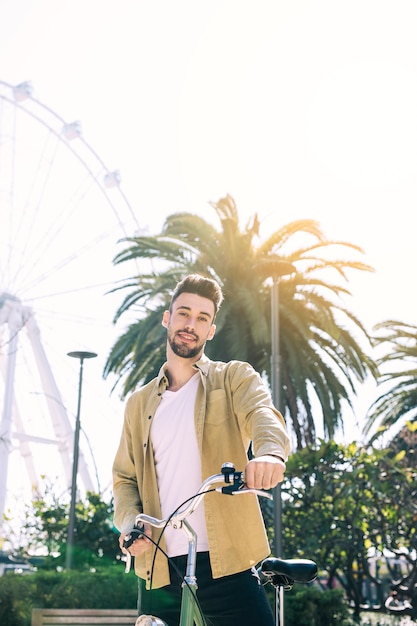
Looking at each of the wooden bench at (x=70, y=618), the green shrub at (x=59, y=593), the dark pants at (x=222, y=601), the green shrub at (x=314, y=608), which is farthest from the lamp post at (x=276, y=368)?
the dark pants at (x=222, y=601)

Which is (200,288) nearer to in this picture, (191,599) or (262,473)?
(262,473)

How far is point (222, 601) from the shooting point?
2.91 meters

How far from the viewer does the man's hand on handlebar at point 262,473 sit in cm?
246

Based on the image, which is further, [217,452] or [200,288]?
[200,288]

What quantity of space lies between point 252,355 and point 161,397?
14622mm

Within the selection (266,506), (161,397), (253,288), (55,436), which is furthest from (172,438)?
(55,436)

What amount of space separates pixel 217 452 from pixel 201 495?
18.7 inches

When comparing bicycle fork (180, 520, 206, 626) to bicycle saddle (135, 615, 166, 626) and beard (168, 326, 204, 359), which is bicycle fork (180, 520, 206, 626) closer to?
bicycle saddle (135, 615, 166, 626)

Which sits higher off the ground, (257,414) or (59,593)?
(59,593)

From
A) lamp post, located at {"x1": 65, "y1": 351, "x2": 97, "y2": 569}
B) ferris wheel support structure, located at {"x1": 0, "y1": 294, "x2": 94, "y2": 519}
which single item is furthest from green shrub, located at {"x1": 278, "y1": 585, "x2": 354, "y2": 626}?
ferris wheel support structure, located at {"x1": 0, "y1": 294, "x2": 94, "y2": 519}

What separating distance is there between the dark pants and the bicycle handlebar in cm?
19

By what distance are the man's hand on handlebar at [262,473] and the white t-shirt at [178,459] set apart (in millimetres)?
610

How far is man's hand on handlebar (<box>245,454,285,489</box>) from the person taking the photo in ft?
8.08

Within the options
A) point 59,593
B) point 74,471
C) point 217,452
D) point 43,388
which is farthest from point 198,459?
point 43,388
